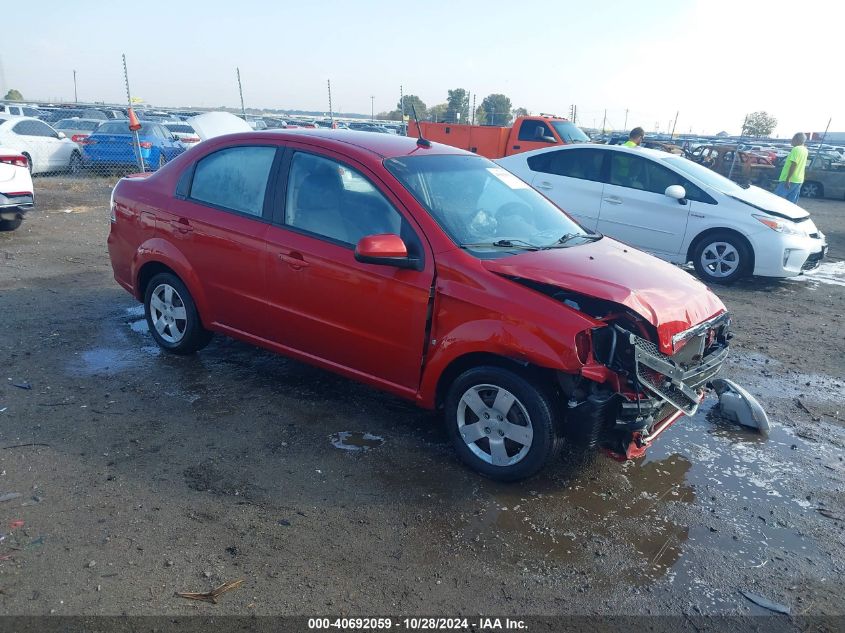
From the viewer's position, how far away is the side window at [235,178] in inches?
174

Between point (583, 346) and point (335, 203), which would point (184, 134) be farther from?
point (583, 346)

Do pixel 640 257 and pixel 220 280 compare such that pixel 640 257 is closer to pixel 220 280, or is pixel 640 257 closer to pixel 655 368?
pixel 655 368

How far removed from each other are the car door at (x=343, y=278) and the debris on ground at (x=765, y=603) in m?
1.99

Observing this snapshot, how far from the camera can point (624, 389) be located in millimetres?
3408

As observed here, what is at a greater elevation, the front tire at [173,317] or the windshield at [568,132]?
the windshield at [568,132]

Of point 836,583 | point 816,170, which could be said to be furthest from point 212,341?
point 816,170

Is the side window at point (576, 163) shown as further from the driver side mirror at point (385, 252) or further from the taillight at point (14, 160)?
the taillight at point (14, 160)

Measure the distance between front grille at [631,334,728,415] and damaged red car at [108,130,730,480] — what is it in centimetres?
1

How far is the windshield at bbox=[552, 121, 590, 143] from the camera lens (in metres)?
16.1

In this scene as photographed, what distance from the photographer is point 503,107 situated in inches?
1570

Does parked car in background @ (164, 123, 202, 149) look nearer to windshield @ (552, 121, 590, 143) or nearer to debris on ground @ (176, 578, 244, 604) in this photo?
windshield @ (552, 121, 590, 143)

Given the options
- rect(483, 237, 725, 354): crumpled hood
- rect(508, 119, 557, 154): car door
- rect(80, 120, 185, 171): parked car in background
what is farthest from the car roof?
rect(80, 120, 185, 171): parked car in background

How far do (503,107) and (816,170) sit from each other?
2192 cm

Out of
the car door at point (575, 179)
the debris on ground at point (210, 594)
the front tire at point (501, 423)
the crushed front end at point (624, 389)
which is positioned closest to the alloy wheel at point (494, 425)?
the front tire at point (501, 423)
